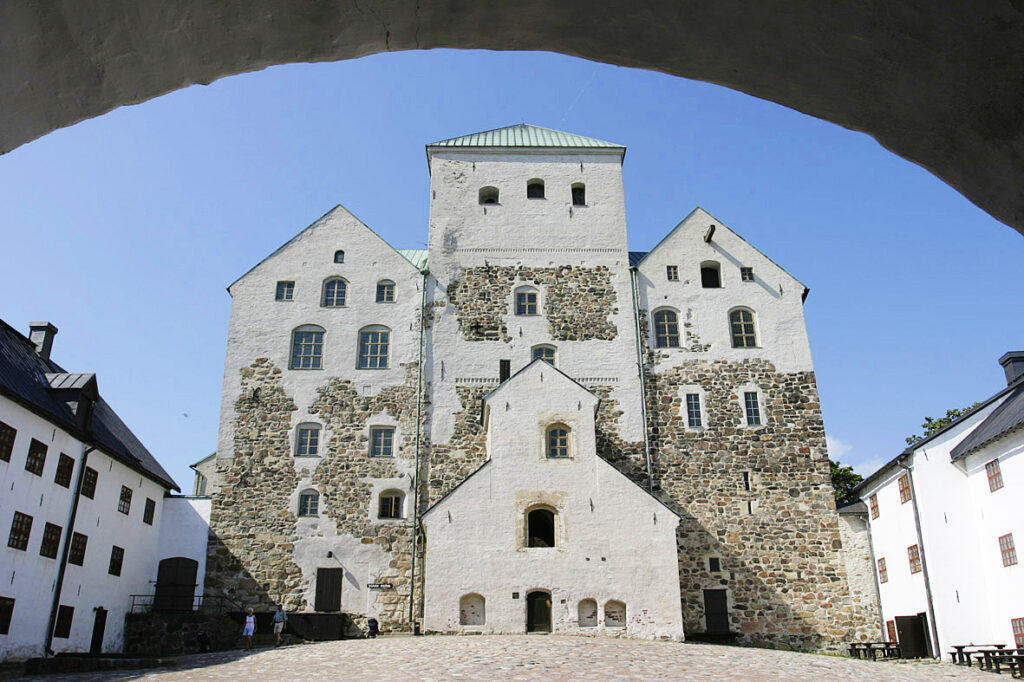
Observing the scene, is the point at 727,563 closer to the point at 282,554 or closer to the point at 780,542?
the point at 780,542

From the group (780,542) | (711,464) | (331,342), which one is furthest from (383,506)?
(780,542)

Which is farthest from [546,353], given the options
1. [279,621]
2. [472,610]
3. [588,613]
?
[279,621]

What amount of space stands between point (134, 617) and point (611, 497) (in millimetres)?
16100

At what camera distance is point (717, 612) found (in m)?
25.9

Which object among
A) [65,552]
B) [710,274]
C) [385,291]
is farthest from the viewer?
[710,274]

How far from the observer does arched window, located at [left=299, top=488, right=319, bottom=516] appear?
27250 mm

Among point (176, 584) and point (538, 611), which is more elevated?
point (176, 584)

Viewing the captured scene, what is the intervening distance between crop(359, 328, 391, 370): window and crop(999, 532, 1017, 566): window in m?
20.1

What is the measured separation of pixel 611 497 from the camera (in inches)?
984

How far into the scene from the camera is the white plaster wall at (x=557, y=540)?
23797 millimetres

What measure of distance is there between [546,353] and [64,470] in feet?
52.5

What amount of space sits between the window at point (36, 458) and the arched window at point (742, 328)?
22.8 metres

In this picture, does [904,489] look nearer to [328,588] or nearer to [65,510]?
[328,588]

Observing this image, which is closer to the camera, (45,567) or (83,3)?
(83,3)
